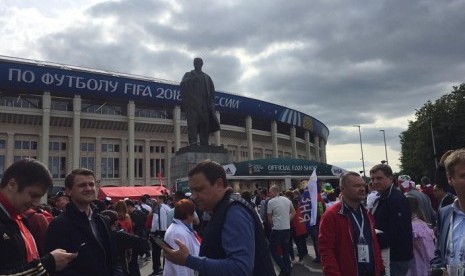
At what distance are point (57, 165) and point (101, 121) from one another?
7218mm

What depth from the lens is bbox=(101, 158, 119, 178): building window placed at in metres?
51.7

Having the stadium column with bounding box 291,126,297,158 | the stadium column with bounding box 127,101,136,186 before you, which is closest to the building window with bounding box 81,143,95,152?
the stadium column with bounding box 127,101,136,186

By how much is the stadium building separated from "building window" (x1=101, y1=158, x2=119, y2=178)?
0.08 m

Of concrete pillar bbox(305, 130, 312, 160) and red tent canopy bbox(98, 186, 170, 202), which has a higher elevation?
concrete pillar bbox(305, 130, 312, 160)

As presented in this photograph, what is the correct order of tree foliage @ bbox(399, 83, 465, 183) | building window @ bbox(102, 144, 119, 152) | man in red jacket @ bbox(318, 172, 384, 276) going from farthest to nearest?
building window @ bbox(102, 144, 119, 152) < tree foliage @ bbox(399, 83, 465, 183) < man in red jacket @ bbox(318, 172, 384, 276)

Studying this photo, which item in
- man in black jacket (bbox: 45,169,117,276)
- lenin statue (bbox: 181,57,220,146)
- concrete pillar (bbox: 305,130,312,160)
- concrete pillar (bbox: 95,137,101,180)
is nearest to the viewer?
man in black jacket (bbox: 45,169,117,276)

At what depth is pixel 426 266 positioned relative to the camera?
506 cm

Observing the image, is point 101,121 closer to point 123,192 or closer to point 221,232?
point 123,192

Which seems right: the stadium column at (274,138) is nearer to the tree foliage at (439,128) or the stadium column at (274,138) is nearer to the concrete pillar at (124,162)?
the tree foliage at (439,128)

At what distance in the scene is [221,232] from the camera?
2.48 metres

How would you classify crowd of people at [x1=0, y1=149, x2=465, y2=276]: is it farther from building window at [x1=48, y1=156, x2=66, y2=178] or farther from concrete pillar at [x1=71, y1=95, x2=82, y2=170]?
building window at [x1=48, y1=156, x2=66, y2=178]

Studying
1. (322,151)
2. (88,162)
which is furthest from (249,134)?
(322,151)

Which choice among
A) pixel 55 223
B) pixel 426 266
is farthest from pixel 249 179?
pixel 55 223

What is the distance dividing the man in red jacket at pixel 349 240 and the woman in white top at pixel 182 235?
146cm
